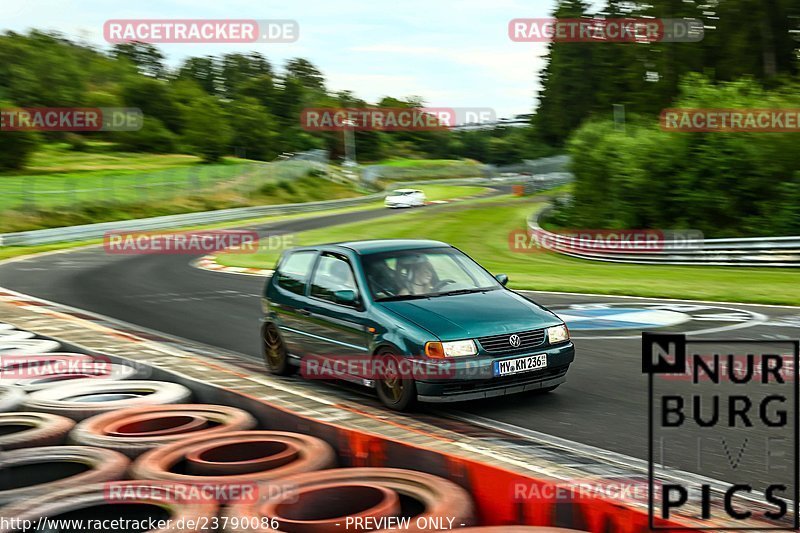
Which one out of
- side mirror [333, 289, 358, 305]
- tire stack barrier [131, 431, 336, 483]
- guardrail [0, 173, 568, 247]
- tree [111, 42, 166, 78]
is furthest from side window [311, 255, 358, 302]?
Answer: tree [111, 42, 166, 78]

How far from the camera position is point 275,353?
35.6 ft

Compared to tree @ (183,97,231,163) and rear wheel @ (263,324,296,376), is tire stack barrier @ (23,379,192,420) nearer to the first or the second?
rear wheel @ (263,324,296,376)

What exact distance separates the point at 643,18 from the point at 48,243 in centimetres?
4307

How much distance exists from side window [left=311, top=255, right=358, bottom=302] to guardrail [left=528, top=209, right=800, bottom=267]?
60.3 feet

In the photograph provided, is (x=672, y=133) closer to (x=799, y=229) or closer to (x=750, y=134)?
(x=750, y=134)

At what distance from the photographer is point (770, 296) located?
695 inches

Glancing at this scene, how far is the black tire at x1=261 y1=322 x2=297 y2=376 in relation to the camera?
10.6 meters

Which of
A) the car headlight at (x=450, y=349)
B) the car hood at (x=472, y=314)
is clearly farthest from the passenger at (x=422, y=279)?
the car headlight at (x=450, y=349)

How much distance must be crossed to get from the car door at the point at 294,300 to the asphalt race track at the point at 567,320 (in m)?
0.73

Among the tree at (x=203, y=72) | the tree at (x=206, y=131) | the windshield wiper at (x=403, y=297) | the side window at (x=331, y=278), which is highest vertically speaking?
the tree at (x=203, y=72)

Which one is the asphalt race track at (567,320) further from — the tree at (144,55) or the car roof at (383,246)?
the tree at (144,55)

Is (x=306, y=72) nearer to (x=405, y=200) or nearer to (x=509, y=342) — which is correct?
(x=405, y=200)

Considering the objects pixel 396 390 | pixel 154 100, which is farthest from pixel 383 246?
pixel 154 100

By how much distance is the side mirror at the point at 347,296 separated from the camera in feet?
30.8
